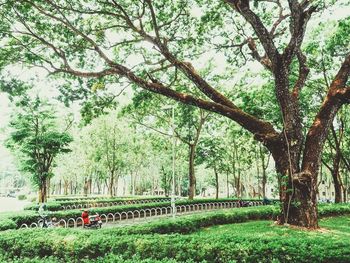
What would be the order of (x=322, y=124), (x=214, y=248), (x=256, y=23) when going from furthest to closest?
(x=322, y=124)
(x=256, y=23)
(x=214, y=248)

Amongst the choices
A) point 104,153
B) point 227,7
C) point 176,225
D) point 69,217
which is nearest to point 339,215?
point 176,225

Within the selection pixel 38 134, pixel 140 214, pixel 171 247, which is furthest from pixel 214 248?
pixel 38 134

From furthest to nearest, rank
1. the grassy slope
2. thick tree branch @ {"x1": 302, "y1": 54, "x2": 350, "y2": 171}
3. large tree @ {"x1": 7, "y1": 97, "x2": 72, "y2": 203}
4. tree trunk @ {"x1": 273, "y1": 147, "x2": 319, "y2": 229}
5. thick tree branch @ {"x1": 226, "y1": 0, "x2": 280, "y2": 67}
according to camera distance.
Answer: large tree @ {"x1": 7, "y1": 97, "x2": 72, "y2": 203}
thick tree branch @ {"x1": 302, "y1": 54, "x2": 350, "y2": 171}
tree trunk @ {"x1": 273, "y1": 147, "x2": 319, "y2": 229}
thick tree branch @ {"x1": 226, "y1": 0, "x2": 280, "y2": 67}
the grassy slope

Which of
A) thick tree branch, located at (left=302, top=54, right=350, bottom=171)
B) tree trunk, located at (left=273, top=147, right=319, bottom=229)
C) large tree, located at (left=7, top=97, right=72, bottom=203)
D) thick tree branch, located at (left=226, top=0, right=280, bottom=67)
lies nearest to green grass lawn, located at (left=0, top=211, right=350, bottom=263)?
tree trunk, located at (left=273, top=147, right=319, bottom=229)

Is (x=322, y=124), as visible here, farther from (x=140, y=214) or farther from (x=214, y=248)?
(x=140, y=214)

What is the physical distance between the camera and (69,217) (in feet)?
70.1

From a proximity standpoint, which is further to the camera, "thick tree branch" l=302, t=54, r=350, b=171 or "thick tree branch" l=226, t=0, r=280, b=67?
"thick tree branch" l=302, t=54, r=350, b=171

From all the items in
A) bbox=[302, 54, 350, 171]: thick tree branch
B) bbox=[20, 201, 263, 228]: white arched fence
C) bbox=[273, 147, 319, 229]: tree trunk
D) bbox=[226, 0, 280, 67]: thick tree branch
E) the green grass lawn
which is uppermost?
bbox=[226, 0, 280, 67]: thick tree branch

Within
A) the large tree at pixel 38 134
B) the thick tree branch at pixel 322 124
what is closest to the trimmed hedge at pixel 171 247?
the thick tree branch at pixel 322 124

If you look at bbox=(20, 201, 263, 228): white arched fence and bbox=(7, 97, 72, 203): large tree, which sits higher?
bbox=(7, 97, 72, 203): large tree

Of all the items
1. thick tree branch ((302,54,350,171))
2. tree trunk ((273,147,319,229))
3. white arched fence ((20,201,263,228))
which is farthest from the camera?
white arched fence ((20,201,263,228))

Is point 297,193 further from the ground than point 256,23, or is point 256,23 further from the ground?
point 256,23

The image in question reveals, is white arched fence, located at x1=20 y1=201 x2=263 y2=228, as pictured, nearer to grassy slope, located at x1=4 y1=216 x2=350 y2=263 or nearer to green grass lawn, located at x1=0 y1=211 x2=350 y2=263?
green grass lawn, located at x1=0 y1=211 x2=350 y2=263

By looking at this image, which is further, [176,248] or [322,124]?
[322,124]
